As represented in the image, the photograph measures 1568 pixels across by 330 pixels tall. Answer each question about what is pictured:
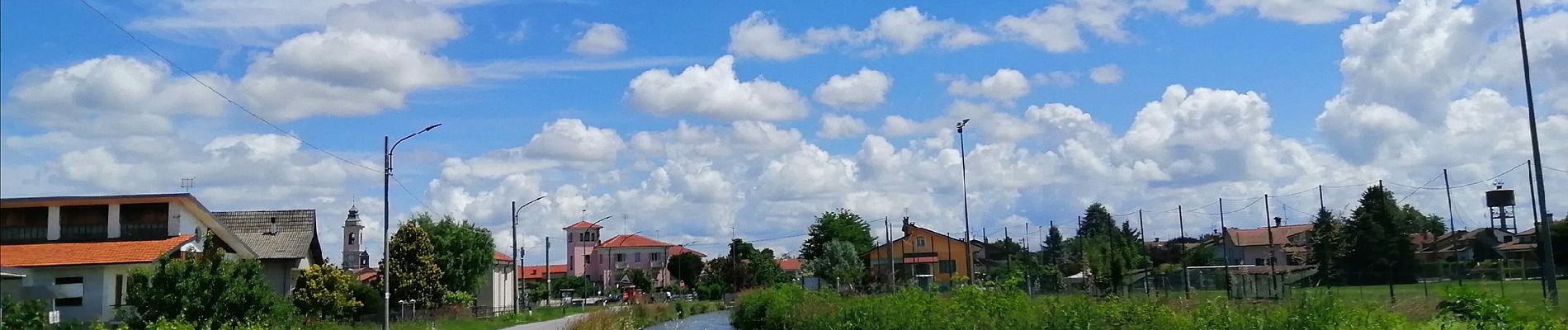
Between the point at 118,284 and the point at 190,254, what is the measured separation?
45.1ft

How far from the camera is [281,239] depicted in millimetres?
57094

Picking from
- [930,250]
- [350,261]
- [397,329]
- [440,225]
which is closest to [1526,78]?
[397,329]

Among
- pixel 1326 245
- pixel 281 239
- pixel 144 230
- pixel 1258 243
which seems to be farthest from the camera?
pixel 1258 243

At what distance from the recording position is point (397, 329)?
151 ft

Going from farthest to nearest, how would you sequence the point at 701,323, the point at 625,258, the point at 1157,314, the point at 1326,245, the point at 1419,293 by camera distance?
the point at 625,258, the point at 701,323, the point at 1326,245, the point at 1419,293, the point at 1157,314

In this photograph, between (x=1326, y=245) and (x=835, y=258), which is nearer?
(x=1326, y=245)

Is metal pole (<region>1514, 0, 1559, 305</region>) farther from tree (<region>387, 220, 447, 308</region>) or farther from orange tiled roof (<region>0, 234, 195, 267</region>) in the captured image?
tree (<region>387, 220, 447, 308</region>)

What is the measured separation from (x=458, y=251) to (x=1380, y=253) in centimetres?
4096

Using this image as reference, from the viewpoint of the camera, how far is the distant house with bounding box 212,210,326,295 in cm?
5484

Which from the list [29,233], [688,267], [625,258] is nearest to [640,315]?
[29,233]

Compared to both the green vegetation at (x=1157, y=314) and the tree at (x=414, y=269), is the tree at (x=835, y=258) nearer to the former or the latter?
the tree at (x=414, y=269)

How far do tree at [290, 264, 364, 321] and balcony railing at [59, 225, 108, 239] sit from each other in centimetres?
739

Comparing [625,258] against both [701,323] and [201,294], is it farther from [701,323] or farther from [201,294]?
[201,294]

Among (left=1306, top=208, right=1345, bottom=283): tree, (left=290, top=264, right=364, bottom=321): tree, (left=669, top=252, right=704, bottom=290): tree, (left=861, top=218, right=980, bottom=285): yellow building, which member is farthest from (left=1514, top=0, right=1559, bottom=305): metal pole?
(left=669, top=252, right=704, bottom=290): tree
